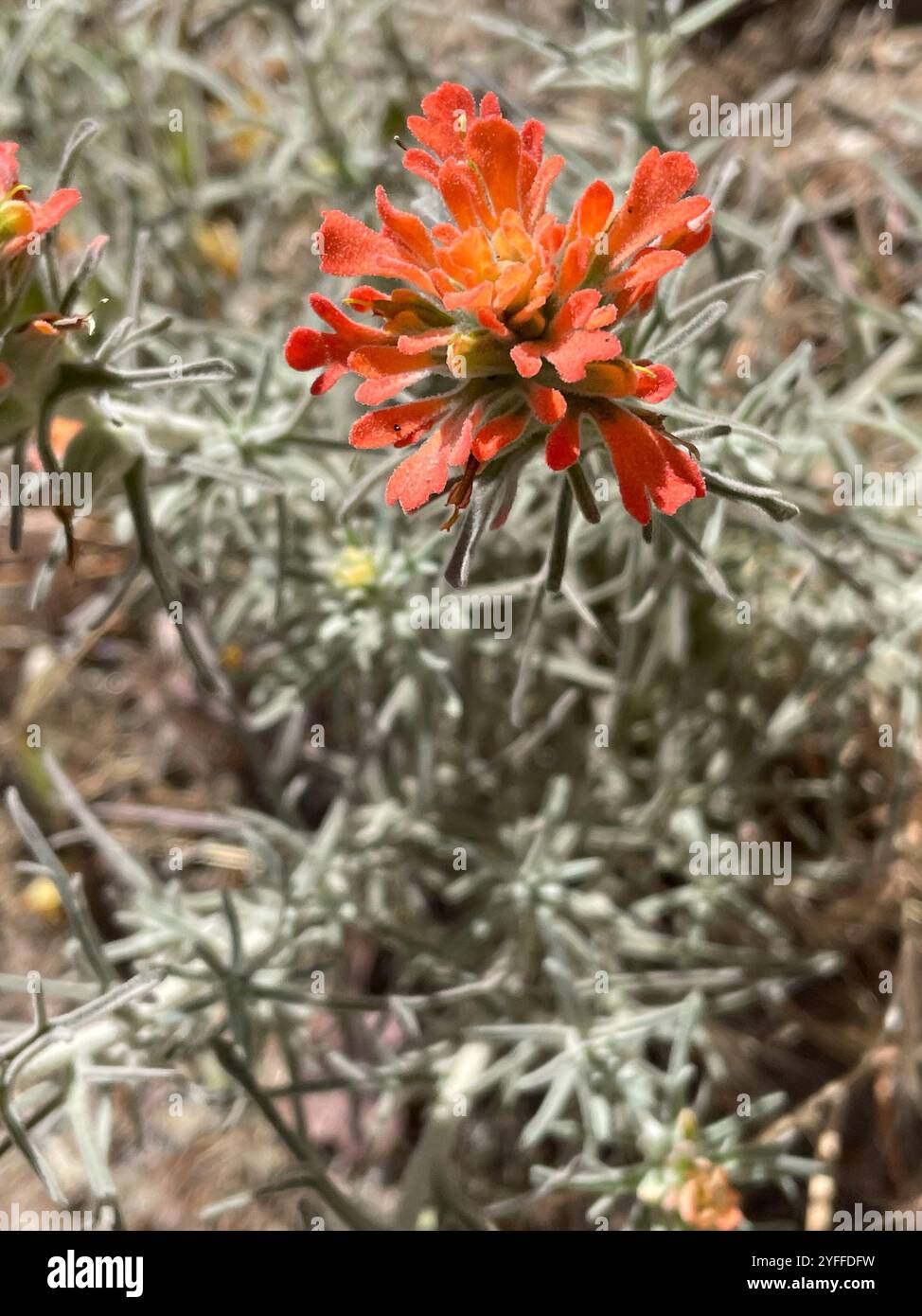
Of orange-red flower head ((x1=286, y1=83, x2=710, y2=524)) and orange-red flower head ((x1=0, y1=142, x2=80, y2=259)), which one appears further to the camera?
orange-red flower head ((x1=0, y1=142, x2=80, y2=259))

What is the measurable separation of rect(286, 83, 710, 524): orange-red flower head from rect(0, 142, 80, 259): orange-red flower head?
1.28ft

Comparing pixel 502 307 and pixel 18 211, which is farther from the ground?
pixel 18 211

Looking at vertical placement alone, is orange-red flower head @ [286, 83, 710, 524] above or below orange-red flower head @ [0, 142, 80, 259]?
below

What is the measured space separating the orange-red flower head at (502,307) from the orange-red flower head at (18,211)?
0.39 metres

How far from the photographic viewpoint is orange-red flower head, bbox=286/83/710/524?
1.30m

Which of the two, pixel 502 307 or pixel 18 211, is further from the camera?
pixel 18 211

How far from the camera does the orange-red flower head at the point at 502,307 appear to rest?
51.3 inches

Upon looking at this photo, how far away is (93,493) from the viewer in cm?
186

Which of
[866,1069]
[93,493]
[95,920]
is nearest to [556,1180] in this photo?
[866,1069]

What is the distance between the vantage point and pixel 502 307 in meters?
1.29

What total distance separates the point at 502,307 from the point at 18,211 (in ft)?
2.10

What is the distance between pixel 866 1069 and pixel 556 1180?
1076 millimetres

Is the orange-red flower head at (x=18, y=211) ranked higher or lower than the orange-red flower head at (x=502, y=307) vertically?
higher

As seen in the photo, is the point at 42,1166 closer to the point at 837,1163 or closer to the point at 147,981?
the point at 147,981
